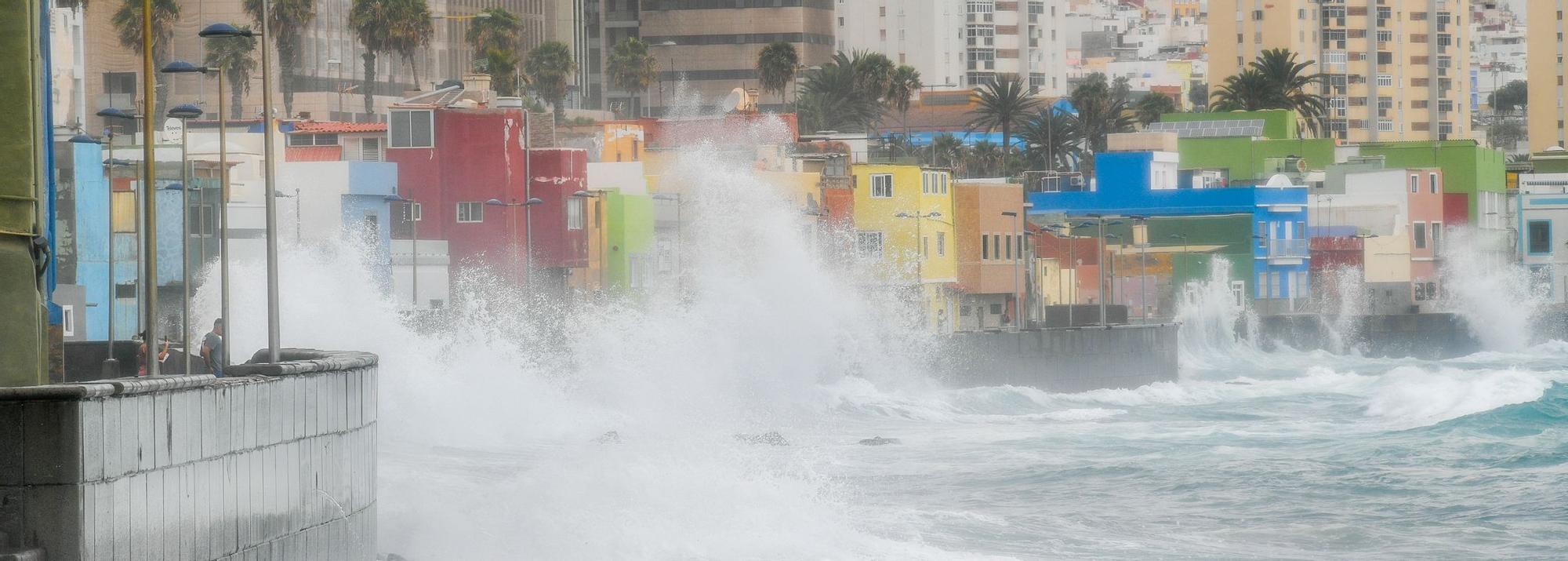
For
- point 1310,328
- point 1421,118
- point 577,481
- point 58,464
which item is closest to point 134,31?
point 1310,328

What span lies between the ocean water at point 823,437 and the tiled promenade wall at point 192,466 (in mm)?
3270

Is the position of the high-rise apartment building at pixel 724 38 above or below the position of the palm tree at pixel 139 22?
above

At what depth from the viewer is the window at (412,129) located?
54.8 m

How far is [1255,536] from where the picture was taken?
27297mm

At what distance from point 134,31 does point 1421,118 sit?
103227 mm

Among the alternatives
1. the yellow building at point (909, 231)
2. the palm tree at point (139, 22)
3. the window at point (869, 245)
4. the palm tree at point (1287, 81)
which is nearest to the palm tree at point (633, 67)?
the palm tree at point (139, 22)

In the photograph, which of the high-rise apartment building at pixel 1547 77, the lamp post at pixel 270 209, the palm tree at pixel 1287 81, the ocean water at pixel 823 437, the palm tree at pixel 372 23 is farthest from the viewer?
the high-rise apartment building at pixel 1547 77

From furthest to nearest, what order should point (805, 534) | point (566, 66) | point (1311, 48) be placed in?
point (1311, 48) → point (566, 66) → point (805, 534)

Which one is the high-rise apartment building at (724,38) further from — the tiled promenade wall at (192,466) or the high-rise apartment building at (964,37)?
the tiled promenade wall at (192,466)

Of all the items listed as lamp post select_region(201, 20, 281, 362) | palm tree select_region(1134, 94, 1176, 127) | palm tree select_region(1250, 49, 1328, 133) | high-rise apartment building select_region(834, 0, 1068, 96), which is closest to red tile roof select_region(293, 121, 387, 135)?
lamp post select_region(201, 20, 281, 362)

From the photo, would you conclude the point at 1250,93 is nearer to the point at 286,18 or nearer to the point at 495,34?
the point at 495,34

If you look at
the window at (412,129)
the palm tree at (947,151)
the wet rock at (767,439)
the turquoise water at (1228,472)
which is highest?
the palm tree at (947,151)

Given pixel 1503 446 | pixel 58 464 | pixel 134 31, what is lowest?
pixel 1503 446

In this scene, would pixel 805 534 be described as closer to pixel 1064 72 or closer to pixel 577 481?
pixel 577 481
